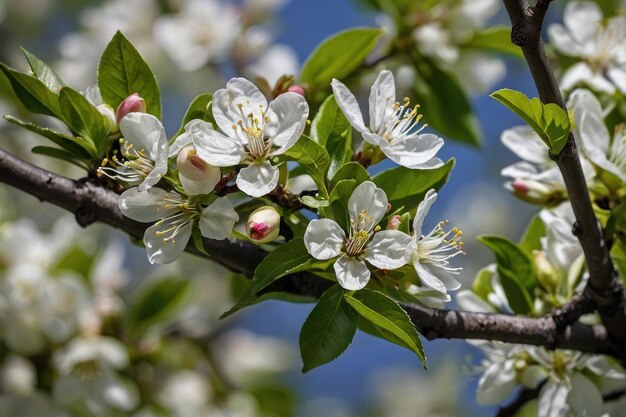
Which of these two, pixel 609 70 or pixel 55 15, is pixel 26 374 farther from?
pixel 55 15

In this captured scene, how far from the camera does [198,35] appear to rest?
8.73 ft

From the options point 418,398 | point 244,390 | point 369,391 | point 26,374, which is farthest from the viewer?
point 369,391

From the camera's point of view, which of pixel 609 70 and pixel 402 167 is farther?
pixel 609 70

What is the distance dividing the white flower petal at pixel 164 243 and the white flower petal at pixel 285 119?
178mm

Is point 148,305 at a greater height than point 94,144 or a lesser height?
lesser

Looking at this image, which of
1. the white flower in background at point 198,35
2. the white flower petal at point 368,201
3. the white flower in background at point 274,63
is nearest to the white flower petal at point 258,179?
the white flower petal at point 368,201

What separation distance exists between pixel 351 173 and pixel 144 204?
304 mm

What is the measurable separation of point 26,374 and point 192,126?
1248 millimetres

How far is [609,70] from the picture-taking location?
6.39 feet

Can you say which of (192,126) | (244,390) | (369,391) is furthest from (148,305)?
(369,391)

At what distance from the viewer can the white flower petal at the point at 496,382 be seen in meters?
1.62

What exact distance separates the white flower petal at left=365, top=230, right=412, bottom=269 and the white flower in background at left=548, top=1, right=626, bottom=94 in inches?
32.9

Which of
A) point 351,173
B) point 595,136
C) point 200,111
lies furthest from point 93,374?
point 595,136

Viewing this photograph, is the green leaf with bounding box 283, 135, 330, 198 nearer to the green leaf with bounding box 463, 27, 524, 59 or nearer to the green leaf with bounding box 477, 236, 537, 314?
the green leaf with bounding box 477, 236, 537, 314
